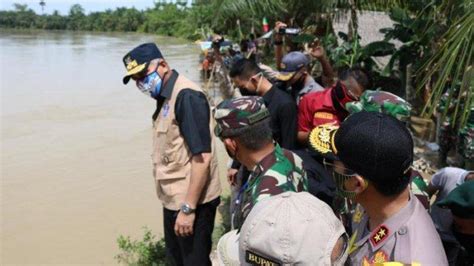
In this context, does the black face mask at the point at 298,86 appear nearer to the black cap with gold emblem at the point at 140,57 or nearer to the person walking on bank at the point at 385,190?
the black cap with gold emblem at the point at 140,57

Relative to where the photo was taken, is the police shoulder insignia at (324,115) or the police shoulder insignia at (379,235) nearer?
the police shoulder insignia at (379,235)

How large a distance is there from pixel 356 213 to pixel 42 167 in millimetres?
7703

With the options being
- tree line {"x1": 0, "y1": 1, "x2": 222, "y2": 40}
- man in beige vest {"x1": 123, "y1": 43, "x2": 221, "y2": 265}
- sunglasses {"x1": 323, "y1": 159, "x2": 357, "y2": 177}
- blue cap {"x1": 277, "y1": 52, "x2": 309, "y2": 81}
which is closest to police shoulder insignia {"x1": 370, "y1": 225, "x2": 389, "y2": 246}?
sunglasses {"x1": 323, "y1": 159, "x2": 357, "y2": 177}

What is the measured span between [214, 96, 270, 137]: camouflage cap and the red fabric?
1.14 m

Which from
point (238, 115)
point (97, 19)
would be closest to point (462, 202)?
point (238, 115)

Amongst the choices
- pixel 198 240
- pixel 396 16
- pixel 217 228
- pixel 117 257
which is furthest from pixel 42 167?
pixel 198 240

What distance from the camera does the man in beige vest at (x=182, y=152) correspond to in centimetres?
245

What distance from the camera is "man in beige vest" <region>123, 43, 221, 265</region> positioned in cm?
245

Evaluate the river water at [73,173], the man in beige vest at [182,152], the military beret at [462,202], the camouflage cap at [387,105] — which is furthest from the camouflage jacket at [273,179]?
the river water at [73,173]

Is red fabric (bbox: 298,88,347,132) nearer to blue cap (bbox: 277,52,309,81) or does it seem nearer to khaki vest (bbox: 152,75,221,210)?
blue cap (bbox: 277,52,309,81)

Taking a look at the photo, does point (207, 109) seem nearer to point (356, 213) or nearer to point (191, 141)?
point (191, 141)

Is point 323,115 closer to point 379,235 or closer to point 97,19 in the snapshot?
point 379,235

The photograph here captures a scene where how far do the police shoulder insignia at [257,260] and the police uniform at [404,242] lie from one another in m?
0.31

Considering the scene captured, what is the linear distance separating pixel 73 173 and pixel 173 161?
602cm
